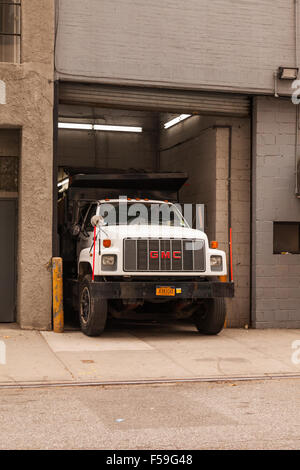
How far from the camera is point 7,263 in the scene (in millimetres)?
13211

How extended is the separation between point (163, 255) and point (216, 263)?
1.01 meters

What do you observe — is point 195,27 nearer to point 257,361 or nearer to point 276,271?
point 276,271

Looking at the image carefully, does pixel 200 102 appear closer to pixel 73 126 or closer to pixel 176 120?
pixel 176 120

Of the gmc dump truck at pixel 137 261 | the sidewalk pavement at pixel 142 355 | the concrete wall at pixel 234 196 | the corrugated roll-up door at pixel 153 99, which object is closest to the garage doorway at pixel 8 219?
the sidewalk pavement at pixel 142 355

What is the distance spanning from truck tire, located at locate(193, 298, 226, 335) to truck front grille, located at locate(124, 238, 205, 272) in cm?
77

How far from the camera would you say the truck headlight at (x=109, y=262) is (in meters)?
11.7

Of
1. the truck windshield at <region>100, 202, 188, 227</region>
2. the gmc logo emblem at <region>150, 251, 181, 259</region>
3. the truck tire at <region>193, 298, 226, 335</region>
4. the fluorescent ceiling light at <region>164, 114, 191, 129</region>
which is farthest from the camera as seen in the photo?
the fluorescent ceiling light at <region>164, 114, 191, 129</region>

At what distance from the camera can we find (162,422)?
647 centimetres

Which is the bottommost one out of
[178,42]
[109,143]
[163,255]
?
[163,255]

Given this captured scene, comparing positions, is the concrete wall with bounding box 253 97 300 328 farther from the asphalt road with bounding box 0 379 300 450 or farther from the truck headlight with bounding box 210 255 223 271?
the asphalt road with bounding box 0 379 300 450

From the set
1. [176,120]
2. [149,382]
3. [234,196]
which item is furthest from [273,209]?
[149,382]

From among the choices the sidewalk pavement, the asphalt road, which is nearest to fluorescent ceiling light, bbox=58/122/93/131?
the sidewalk pavement

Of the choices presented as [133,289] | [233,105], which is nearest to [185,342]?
[133,289]

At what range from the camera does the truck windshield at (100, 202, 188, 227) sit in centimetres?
1298
